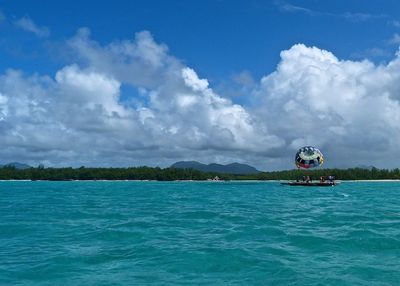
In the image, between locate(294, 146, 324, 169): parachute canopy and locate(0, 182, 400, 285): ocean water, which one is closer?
locate(0, 182, 400, 285): ocean water

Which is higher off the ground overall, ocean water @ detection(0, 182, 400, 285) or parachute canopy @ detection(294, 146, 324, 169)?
parachute canopy @ detection(294, 146, 324, 169)

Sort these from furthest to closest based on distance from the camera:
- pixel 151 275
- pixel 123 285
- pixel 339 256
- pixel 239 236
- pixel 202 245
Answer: pixel 239 236 < pixel 202 245 < pixel 339 256 < pixel 151 275 < pixel 123 285

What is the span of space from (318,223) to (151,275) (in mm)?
16893

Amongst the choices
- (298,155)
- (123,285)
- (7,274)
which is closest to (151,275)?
(123,285)

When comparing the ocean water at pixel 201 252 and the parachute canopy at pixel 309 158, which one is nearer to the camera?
the ocean water at pixel 201 252

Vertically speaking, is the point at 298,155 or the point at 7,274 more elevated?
the point at 298,155

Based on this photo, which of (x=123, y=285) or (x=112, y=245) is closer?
(x=123, y=285)

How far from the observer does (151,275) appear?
15586mm

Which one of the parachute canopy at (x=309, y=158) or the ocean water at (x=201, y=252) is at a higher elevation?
the parachute canopy at (x=309, y=158)

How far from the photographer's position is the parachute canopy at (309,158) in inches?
3782

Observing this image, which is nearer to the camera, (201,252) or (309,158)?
(201,252)

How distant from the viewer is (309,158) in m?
96.4

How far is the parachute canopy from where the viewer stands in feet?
315

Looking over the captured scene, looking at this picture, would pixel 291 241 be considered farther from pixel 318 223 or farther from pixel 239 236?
pixel 318 223
